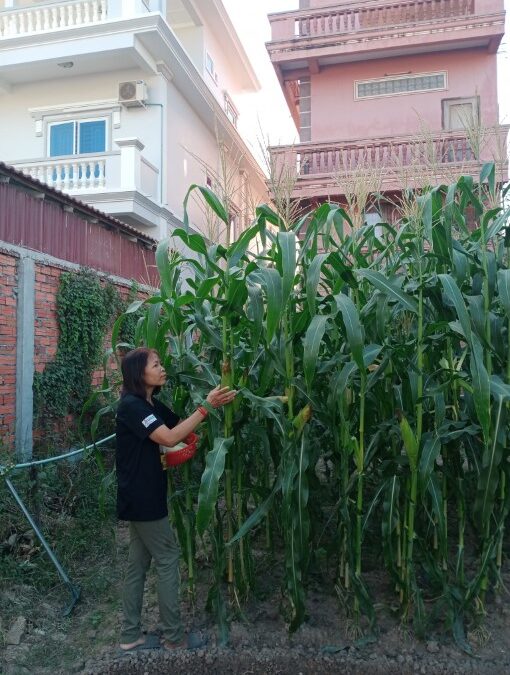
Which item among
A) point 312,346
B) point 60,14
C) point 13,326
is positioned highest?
point 60,14

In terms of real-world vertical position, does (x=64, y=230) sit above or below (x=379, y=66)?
below

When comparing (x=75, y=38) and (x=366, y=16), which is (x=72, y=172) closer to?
(x=75, y=38)

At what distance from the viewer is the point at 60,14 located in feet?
39.8

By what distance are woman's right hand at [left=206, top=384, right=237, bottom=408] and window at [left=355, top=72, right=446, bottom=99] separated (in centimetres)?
1273

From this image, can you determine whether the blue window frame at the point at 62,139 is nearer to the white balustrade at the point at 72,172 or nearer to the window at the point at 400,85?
the white balustrade at the point at 72,172

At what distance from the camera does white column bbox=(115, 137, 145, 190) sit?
10.8 m

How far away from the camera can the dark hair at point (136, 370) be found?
300 cm

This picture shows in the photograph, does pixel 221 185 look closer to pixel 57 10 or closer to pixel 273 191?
pixel 273 191

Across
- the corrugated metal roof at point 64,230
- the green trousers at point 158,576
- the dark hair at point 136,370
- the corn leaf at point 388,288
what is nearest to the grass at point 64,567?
the green trousers at point 158,576

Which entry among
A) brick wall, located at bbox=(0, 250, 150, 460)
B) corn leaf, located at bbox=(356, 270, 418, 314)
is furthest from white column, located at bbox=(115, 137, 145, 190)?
corn leaf, located at bbox=(356, 270, 418, 314)

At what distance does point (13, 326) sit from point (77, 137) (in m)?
8.33

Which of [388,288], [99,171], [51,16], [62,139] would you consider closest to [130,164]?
[99,171]

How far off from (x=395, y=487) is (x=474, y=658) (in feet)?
3.08

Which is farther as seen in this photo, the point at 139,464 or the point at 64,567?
the point at 64,567
